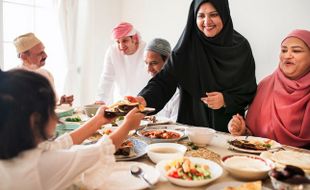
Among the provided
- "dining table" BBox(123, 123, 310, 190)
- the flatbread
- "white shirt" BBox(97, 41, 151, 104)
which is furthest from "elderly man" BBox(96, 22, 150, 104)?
the flatbread

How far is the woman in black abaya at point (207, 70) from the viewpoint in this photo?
1.94 m

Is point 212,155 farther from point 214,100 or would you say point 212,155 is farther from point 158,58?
point 158,58

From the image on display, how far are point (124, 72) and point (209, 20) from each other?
60.5 inches

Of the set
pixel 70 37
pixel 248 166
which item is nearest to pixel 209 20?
pixel 248 166

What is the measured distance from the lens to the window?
11.0ft

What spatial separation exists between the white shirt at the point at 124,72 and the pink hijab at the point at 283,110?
4.94 feet

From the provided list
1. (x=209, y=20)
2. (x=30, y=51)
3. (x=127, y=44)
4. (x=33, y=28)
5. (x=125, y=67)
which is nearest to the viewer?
(x=209, y=20)

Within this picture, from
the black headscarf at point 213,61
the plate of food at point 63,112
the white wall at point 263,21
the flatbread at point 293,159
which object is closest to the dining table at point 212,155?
the flatbread at point 293,159

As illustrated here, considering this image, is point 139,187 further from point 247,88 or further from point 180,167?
point 247,88

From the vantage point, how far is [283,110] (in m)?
1.79

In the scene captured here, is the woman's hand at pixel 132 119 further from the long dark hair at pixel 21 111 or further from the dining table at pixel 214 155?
the long dark hair at pixel 21 111

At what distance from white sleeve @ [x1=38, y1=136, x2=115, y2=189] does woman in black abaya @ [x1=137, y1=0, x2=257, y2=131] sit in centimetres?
97

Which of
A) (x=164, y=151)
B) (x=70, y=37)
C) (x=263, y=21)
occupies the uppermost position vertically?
(x=263, y=21)

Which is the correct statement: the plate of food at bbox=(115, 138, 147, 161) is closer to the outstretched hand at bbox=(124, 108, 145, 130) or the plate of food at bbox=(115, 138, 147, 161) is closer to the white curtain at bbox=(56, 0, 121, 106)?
the outstretched hand at bbox=(124, 108, 145, 130)
